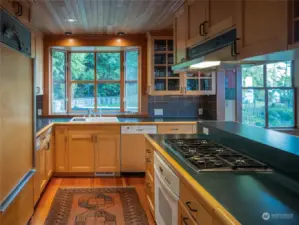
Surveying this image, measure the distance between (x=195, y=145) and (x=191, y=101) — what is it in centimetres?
287

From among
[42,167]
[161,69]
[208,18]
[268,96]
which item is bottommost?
[42,167]

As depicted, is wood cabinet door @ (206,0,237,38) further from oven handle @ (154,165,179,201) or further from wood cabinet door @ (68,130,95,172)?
wood cabinet door @ (68,130,95,172)

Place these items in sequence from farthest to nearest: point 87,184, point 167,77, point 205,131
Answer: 1. point 167,77
2. point 87,184
3. point 205,131

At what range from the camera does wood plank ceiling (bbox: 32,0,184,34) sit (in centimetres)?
362

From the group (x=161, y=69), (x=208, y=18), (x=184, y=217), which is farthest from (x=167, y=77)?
(x=184, y=217)

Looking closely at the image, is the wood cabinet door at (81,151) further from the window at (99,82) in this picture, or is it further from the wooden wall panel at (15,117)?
the wooden wall panel at (15,117)

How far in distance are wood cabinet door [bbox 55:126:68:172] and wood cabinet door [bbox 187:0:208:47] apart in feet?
7.89

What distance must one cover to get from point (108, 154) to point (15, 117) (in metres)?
2.55

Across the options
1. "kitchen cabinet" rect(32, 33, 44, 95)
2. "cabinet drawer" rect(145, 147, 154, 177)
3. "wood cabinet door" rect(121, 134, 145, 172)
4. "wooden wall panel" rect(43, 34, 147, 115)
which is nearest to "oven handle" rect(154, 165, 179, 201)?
"cabinet drawer" rect(145, 147, 154, 177)

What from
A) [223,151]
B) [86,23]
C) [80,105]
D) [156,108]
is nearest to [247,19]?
[223,151]

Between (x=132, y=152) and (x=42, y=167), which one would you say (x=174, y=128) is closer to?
(x=132, y=152)

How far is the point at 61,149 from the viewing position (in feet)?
15.9

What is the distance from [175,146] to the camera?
2773 millimetres

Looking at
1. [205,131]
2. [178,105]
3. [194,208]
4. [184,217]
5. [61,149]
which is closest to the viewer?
[194,208]
